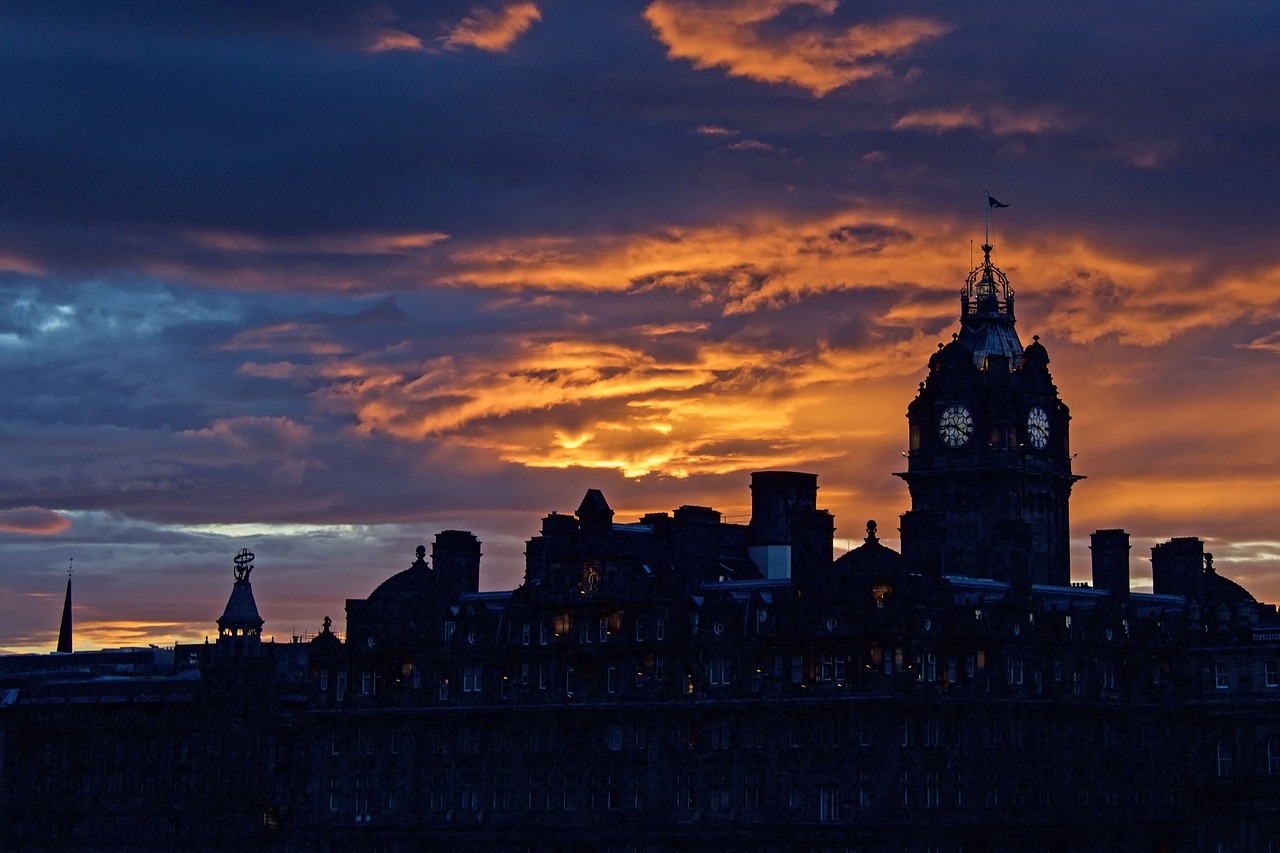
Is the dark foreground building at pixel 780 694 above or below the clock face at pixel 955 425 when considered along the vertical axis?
below

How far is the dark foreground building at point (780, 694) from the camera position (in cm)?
15975

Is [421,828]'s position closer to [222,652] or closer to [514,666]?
[514,666]

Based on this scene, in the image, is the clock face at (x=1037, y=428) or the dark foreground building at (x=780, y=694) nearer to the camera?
the dark foreground building at (x=780, y=694)

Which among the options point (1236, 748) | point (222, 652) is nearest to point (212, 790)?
point (222, 652)

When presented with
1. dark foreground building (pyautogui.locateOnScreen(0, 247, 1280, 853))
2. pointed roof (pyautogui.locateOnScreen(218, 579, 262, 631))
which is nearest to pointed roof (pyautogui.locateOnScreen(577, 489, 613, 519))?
dark foreground building (pyautogui.locateOnScreen(0, 247, 1280, 853))

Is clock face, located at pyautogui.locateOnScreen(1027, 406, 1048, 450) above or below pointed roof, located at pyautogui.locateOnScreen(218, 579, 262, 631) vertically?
above

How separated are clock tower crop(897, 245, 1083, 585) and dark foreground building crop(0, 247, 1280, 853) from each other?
0.80ft

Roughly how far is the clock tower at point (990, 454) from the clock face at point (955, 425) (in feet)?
0.24

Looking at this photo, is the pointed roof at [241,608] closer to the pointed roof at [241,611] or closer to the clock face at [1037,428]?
the pointed roof at [241,611]

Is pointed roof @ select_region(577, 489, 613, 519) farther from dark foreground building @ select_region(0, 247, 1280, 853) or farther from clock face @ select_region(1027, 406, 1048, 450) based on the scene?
clock face @ select_region(1027, 406, 1048, 450)

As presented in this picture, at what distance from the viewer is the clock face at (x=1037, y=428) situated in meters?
195

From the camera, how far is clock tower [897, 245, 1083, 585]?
193125mm

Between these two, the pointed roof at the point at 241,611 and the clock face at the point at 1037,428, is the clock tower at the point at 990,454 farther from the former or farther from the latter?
the pointed roof at the point at 241,611

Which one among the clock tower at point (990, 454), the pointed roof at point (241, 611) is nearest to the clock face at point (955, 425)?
the clock tower at point (990, 454)
